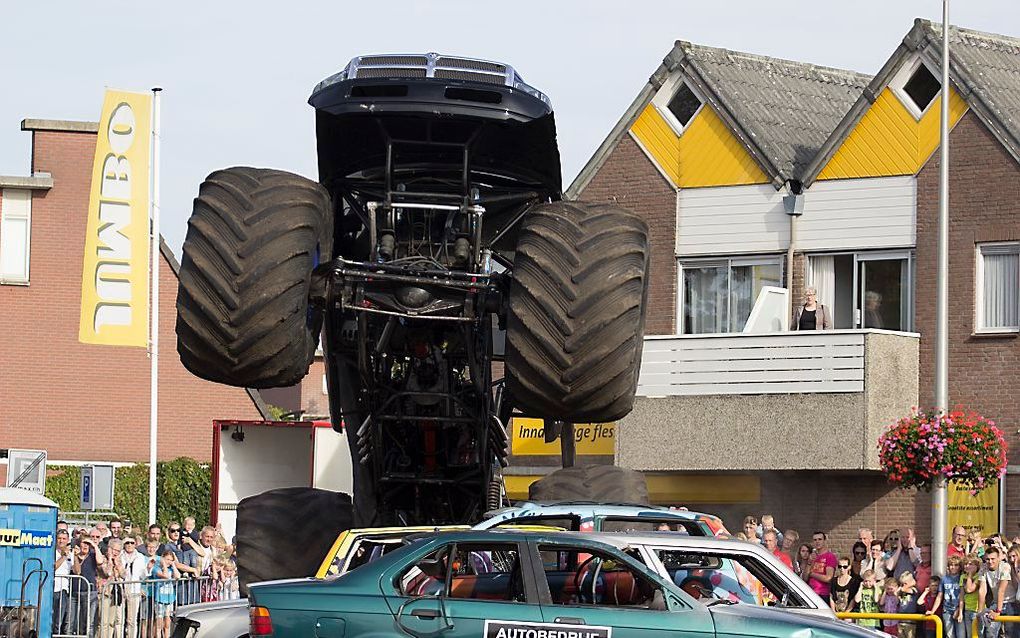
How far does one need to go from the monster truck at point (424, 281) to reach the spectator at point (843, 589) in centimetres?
715

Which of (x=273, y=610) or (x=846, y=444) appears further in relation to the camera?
A: (x=846, y=444)

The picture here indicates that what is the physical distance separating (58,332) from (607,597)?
1359 inches

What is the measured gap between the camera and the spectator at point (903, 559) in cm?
2066

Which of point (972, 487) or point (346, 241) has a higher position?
point (346, 241)

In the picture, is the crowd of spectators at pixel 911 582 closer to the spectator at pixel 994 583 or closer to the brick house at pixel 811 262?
the spectator at pixel 994 583

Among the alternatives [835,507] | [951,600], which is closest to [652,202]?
[835,507]

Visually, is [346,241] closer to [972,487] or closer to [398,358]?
[398,358]

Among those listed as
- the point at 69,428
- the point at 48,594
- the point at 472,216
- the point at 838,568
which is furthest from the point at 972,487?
the point at 69,428

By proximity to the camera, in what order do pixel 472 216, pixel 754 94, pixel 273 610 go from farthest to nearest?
1. pixel 754 94
2. pixel 472 216
3. pixel 273 610

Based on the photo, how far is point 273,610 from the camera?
1120 centimetres

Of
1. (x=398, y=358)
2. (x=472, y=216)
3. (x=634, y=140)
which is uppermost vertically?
(x=634, y=140)

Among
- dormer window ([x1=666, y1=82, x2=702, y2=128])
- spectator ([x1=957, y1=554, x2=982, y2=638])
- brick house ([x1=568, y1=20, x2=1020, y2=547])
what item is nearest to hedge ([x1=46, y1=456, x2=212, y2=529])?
brick house ([x1=568, y1=20, x2=1020, y2=547])

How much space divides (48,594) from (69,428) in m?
22.6

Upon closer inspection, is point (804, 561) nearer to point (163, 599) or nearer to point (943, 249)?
point (163, 599)
